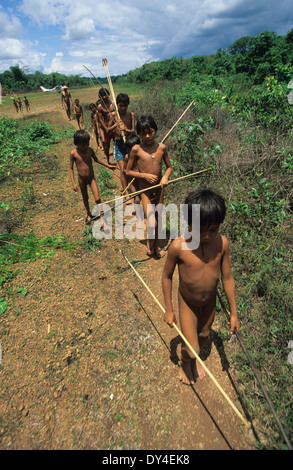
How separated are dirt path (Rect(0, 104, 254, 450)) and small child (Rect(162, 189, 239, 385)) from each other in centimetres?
51

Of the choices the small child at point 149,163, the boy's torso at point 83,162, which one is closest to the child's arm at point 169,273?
the small child at point 149,163

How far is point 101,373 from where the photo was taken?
8.33ft

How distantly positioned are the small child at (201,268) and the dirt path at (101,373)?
0.51 m

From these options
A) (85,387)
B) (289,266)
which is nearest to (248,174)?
(289,266)

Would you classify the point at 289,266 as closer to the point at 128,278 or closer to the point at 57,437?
the point at 128,278

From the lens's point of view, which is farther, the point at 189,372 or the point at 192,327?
the point at 189,372

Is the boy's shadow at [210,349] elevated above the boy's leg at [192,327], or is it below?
below

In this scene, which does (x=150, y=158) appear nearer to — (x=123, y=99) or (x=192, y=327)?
(x=192, y=327)

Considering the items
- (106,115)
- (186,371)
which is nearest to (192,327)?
(186,371)

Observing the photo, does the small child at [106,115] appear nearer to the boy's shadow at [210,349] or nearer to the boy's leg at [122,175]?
the boy's leg at [122,175]

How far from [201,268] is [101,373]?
1.58 m

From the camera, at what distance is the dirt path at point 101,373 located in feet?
6.88

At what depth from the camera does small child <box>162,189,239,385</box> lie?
1.77 metres
